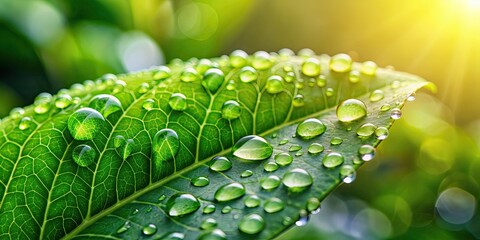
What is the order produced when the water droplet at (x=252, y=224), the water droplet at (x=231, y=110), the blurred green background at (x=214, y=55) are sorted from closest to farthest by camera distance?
the water droplet at (x=252, y=224) < the water droplet at (x=231, y=110) < the blurred green background at (x=214, y=55)

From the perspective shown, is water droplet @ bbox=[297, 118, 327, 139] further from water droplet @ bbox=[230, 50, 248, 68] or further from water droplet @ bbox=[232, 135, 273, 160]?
water droplet @ bbox=[230, 50, 248, 68]

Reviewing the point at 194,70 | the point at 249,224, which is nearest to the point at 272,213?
the point at 249,224

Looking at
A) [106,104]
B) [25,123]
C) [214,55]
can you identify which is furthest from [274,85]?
[214,55]

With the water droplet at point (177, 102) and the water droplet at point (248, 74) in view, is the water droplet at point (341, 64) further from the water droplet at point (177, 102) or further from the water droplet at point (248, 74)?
the water droplet at point (177, 102)

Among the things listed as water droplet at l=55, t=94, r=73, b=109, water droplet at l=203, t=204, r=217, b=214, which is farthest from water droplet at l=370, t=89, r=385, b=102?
water droplet at l=55, t=94, r=73, b=109

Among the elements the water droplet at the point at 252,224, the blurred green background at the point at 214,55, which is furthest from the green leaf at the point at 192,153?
the blurred green background at the point at 214,55

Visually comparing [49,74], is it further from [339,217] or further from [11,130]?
[339,217]

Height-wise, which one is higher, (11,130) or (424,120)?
(11,130)
